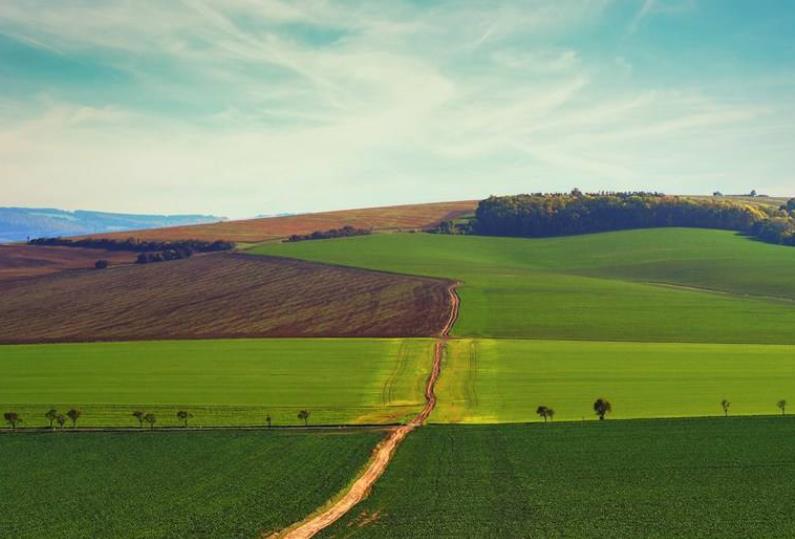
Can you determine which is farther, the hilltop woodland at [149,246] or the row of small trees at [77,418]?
the hilltop woodland at [149,246]

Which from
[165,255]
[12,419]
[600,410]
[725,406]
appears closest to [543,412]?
[600,410]

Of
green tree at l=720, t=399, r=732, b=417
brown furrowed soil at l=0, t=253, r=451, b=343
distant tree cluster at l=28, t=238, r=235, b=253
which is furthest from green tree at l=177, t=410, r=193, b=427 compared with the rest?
distant tree cluster at l=28, t=238, r=235, b=253

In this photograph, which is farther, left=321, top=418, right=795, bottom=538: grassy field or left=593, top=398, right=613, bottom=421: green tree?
left=593, top=398, right=613, bottom=421: green tree

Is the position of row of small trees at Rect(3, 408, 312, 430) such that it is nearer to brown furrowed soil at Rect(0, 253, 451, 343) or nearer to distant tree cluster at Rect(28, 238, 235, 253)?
brown furrowed soil at Rect(0, 253, 451, 343)

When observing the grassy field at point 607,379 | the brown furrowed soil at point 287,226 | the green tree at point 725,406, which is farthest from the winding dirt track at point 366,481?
the brown furrowed soil at point 287,226

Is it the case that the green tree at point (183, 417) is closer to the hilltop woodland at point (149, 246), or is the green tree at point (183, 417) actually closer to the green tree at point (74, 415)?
the green tree at point (74, 415)

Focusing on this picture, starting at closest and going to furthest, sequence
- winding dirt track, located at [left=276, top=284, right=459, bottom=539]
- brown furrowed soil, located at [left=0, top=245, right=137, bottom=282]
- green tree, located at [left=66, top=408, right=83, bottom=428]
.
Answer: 1. winding dirt track, located at [left=276, top=284, right=459, bottom=539]
2. green tree, located at [left=66, top=408, right=83, bottom=428]
3. brown furrowed soil, located at [left=0, top=245, right=137, bottom=282]

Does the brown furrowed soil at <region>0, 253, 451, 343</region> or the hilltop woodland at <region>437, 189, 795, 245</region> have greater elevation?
the hilltop woodland at <region>437, 189, 795, 245</region>
